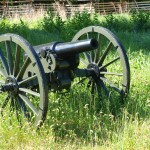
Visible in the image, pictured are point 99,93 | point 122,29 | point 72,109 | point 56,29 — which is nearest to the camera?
point 72,109

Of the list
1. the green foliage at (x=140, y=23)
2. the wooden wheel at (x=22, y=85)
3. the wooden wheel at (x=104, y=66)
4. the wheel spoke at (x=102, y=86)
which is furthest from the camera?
the green foliage at (x=140, y=23)

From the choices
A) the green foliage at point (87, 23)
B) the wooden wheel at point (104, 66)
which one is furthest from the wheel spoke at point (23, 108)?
the green foliage at point (87, 23)

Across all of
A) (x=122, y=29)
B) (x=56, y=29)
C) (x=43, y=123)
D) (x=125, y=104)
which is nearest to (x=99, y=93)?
(x=125, y=104)

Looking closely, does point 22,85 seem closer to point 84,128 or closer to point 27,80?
point 27,80

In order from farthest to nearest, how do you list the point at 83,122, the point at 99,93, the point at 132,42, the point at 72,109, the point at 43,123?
the point at 132,42 → the point at 99,93 → the point at 72,109 → the point at 83,122 → the point at 43,123

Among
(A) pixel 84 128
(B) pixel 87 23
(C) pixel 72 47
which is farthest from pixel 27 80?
(B) pixel 87 23

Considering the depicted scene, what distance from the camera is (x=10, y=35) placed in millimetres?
4652

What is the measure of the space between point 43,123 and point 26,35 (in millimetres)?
7394

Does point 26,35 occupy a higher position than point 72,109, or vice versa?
point 26,35

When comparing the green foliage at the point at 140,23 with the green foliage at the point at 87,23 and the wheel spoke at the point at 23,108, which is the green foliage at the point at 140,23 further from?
the wheel spoke at the point at 23,108

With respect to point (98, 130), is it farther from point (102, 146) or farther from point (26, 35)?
point (26, 35)

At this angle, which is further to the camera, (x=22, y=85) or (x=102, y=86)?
(x=102, y=86)

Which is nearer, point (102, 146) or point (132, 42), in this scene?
point (102, 146)

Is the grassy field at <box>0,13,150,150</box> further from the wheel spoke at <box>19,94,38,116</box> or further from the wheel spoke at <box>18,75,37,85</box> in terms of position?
the wheel spoke at <box>18,75,37,85</box>
